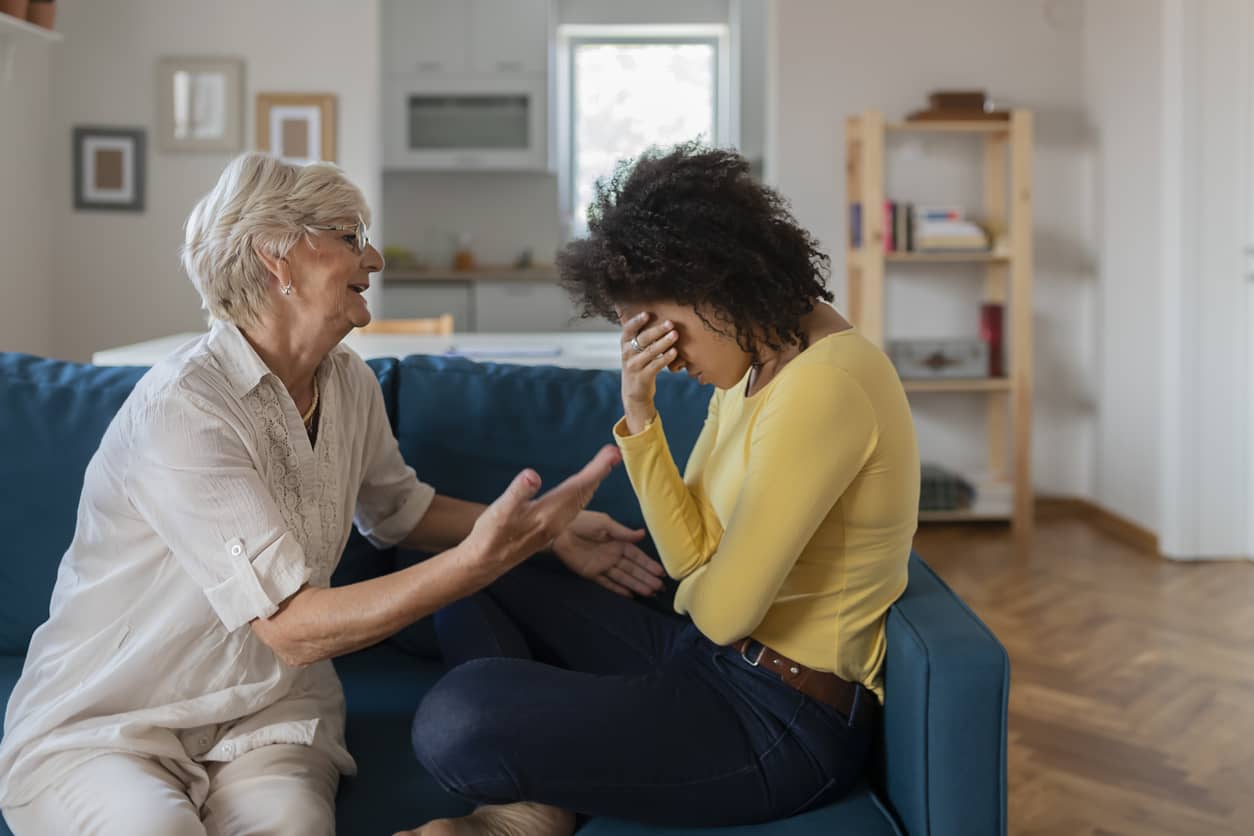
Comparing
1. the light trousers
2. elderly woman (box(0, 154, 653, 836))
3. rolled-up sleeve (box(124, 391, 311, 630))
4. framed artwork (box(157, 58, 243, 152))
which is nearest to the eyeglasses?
elderly woman (box(0, 154, 653, 836))

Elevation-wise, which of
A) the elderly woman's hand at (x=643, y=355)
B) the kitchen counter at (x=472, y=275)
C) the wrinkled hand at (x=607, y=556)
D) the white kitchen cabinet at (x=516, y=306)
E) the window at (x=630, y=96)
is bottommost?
the wrinkled hand at (x=607, y=556)

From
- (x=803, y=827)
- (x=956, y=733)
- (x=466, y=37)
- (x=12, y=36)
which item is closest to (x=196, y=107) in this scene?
(x=12, y=36)

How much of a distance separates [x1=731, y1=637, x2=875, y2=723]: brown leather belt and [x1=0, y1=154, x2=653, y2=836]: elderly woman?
347mm

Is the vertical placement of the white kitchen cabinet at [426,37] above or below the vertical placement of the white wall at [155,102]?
above

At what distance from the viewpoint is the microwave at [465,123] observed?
730 cm

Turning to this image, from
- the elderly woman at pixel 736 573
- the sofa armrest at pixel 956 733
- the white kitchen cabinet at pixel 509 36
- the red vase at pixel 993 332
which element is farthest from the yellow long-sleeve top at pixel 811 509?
the white kitchen cabinet at pixel 509 36

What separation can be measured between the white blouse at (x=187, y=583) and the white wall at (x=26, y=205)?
442 centimetres

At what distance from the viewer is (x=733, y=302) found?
152cm

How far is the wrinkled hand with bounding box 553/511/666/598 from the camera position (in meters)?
1.93

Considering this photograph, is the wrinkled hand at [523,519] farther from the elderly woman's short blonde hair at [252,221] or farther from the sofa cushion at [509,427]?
the sofa cushion at [509,427]

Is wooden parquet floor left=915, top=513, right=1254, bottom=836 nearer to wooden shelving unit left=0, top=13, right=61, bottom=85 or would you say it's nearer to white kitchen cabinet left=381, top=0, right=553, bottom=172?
white kitchen cabinet left=381, top=0, right=553, bottom=172

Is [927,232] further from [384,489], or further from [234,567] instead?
[234,567]

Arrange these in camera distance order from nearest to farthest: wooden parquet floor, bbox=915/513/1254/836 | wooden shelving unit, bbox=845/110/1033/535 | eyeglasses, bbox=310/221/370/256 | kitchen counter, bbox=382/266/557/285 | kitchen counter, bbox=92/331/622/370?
eyeglasses, bbox=310/221/370/256
wooden parquet floor, bbox=915/513/1254/836
kitchen counter, bbox=92/331/622/370
wooden shelving unit, bbox=845/110/1033/535
kitchen counter, bbox=382/266/557/285

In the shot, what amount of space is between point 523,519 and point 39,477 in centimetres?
103
